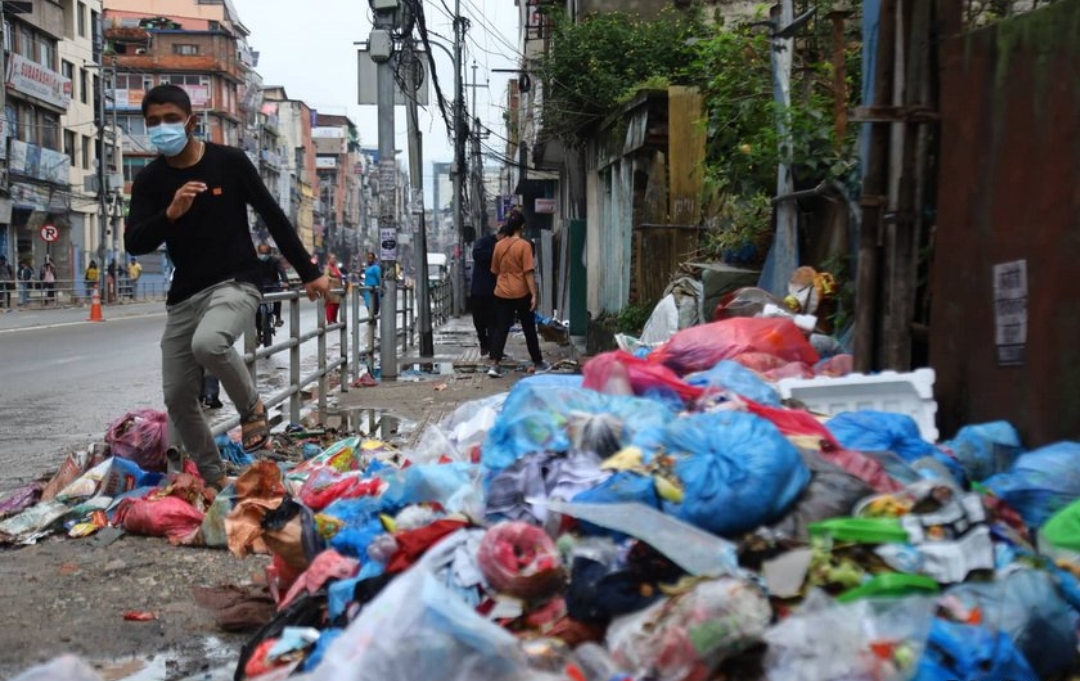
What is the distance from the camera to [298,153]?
108 m

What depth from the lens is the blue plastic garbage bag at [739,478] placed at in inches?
117

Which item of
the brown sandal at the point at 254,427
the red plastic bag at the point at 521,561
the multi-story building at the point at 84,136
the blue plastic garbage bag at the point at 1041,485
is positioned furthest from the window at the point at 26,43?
the blue plastic garbage bag at the point at 1041,485

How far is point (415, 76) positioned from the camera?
53.6ft

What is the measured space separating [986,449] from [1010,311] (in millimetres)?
559

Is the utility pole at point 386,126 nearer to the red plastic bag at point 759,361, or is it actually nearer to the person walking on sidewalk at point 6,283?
the red plastic bag at point 759,361

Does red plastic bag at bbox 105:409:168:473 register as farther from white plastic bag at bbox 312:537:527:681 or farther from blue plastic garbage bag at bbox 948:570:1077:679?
blue plastic garbage bag at bbox 948:570:1077:679

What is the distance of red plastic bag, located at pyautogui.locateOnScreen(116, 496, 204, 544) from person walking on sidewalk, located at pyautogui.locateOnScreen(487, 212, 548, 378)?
750 cm

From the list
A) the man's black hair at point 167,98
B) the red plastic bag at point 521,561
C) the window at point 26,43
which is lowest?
the red plastic bag at point 521,561

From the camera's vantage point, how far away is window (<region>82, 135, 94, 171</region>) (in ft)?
171

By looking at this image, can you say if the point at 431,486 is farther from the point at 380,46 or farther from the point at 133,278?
the point at 133,278

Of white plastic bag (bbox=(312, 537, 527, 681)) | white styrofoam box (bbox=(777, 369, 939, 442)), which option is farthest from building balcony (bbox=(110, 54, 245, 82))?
white plastic bag (bbox=(312, 537, 527, 681))

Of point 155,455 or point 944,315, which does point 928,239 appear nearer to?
point 944,315

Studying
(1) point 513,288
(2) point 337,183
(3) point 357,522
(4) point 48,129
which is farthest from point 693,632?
(2) point 337,183

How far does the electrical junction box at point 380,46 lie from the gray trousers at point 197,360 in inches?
296
